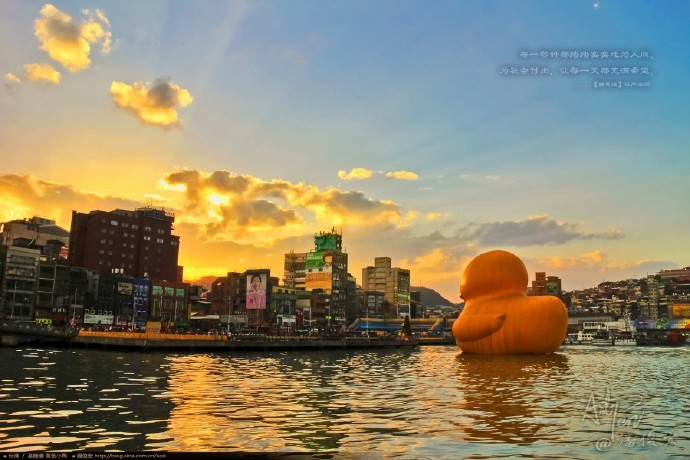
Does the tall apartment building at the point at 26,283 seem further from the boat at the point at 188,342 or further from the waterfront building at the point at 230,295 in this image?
the waterfront building at the point at 230,295

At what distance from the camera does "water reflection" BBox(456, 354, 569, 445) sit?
14841 millimetres

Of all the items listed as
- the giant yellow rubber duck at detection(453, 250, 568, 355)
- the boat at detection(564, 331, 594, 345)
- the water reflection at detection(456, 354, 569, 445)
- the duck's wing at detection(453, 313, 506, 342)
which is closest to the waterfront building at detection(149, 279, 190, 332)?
the duck's wing at detection(453, 313, 506, 342)

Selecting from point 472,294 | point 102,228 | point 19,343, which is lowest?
point 19,343

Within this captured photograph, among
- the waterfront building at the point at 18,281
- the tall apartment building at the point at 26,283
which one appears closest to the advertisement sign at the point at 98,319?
the tall apartment building at the point at 26,283

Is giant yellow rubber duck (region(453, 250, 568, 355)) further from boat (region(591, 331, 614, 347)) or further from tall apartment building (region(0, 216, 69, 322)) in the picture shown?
boat (region(591, 331, 614, 347))

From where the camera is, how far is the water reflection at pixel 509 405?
14841 millimetres

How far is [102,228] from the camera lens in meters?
155

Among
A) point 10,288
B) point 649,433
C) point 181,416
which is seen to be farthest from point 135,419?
point 10,288

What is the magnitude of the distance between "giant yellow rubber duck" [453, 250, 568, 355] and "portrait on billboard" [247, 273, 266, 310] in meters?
51.7

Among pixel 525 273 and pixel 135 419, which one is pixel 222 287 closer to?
pixel 525 273

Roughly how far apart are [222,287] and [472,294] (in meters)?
122
